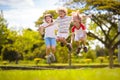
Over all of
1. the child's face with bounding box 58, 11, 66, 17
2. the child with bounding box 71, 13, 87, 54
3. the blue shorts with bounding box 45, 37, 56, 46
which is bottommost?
the blue shorts with bounding box 45, 37, 56, 46

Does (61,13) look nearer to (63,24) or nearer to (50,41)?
(63,24)

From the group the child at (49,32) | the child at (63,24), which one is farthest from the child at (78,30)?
the child at (49,32)

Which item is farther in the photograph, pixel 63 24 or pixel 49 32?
pixel 63 24

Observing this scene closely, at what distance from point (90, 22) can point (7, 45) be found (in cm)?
748

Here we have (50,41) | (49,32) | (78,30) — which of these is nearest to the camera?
(49,32)

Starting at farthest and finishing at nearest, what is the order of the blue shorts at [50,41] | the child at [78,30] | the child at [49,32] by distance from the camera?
the child at [78,30]
the blue shorts at [50,41]
the child at [49,32]

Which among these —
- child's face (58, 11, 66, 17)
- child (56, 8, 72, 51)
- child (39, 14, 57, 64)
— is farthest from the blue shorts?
child's face (58, 11, 66, 17)

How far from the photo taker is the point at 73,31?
31.2ft

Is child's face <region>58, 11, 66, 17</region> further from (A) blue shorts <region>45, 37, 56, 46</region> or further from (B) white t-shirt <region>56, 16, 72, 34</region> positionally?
(A) blue shorts <region>45, 37, 56, 46</region>

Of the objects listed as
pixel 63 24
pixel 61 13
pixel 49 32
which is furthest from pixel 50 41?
pixel 61 13

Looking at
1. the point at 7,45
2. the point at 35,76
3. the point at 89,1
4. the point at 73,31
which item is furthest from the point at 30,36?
the point at 35,76

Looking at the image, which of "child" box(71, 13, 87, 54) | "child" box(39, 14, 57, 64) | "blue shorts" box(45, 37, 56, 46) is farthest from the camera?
"child" box(71, 13, 87, 54)

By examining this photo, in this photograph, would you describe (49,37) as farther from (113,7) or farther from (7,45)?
(7,45)

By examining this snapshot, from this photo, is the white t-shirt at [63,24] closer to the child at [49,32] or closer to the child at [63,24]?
the child at [63,24]
